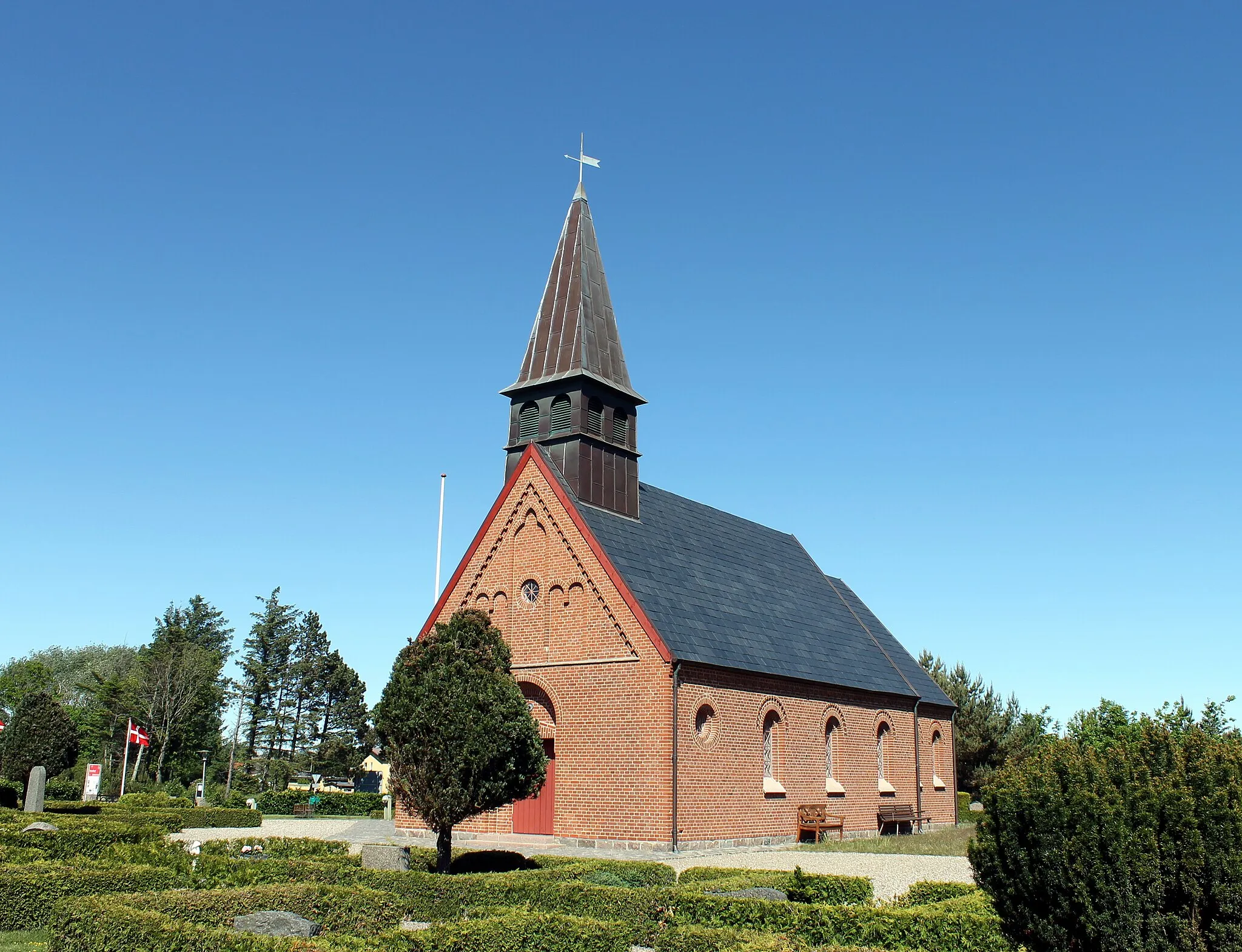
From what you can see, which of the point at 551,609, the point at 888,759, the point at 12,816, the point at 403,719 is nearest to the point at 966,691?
the point at 888,759

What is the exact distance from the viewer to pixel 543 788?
27.4m

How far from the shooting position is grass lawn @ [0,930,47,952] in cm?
1301

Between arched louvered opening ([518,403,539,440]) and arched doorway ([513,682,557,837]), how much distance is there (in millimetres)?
7721

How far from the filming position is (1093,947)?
816 cm

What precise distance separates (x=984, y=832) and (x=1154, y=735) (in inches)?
69.0

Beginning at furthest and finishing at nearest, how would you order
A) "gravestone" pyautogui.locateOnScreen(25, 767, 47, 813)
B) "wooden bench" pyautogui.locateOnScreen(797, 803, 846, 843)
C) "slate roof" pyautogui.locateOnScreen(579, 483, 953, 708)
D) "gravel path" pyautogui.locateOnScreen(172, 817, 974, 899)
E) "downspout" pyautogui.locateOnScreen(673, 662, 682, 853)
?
"wooden bench" pyautogui.locateOnScreen(797, 803, 846, 843) < "gravestone" pyautogui.locateOnScreen(25, 767, 47, 813) < "slate roof" pyautogui.locateOnScreen(579, 483, 953, 708) < "downspout" pyautogui.locateOnScreen(673, 662, 682, 853) < "gravel path" pyautogui.locateOnScreen(172, 817, 974, 899)

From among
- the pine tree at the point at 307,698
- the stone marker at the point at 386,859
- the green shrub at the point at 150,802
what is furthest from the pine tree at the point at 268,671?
the stone marker at the point at 386,859

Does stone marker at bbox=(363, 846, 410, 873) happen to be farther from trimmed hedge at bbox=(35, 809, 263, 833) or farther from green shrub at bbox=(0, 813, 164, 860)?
trimmed hedge at bbox=(35, 809, 263, 833)

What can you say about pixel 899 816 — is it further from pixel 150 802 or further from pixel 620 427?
pixel 150 802

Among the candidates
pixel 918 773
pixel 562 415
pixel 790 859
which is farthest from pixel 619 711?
pixel 918 773

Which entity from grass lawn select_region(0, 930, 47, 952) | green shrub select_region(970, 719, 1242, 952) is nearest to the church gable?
grass lawn select_region(0, 930, 47, 952)

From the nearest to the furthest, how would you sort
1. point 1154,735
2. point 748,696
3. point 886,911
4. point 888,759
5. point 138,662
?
point 1154,735 → point 886,911 → point 748,696 → point 888,759 → point 138,662

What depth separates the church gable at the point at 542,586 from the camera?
89.7 feet

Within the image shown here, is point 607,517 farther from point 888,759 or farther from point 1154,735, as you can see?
point 1154,735
